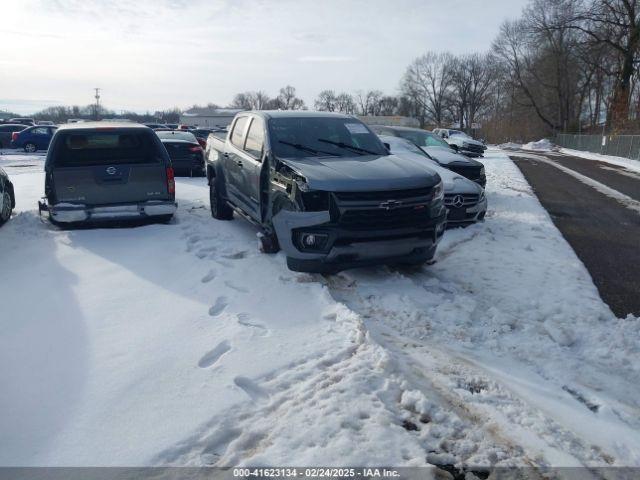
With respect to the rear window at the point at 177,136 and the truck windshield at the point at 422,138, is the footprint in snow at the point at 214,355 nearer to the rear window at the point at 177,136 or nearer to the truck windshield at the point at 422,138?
the truck windshield at the point at 422,138

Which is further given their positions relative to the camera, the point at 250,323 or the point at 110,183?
the point at 110,183

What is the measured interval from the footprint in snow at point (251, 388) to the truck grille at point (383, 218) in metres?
2.19

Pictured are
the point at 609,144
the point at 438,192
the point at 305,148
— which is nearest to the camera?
the point at 438,192

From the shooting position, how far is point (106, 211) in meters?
7.64

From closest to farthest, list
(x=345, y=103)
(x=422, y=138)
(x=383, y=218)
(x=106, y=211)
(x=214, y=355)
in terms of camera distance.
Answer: (x=214, y=355)
(x=383, y=218)
(x=106, y=211)
(x=422, y=138)
(x=345, y=103)

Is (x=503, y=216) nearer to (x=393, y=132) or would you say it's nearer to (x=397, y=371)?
(x=393, y=132)

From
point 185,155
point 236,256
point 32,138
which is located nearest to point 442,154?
point 236,256

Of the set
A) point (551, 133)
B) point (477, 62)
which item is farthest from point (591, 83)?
point (477, 62)

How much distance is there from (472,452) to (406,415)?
45cm

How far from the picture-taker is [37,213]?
9.27 metres

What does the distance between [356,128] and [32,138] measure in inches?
1144

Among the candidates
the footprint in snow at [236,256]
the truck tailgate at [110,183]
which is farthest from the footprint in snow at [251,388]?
the truck tailgate at [110,183]

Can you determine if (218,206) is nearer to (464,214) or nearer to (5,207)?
(5,207)

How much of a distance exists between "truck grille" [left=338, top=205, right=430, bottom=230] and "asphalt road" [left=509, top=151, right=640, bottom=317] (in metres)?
2.12
